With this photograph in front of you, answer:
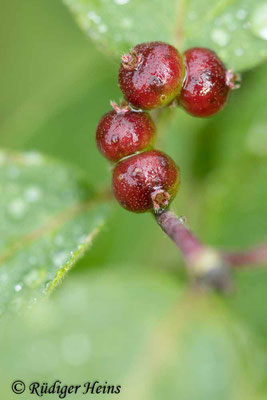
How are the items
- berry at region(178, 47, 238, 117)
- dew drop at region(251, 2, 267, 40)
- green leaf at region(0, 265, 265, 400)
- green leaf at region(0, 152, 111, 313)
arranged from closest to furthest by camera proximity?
1. berry at region(178, 47, 238, 117)
2. green leaf at region(0, 152, 111, 313)
3. dew drop at region(251, 2, 267, 40)
4. green leaf at region(0, 265, 265, 400)

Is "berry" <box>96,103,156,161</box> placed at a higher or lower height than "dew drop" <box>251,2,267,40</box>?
lower

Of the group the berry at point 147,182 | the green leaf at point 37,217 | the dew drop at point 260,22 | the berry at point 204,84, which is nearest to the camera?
the berry at point 147,182

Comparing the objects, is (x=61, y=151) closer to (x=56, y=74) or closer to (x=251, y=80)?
(x=56, y=74)

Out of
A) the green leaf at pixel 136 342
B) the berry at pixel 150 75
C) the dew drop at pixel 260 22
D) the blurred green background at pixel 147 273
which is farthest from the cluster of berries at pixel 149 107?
the green leaf at pixel 136 342

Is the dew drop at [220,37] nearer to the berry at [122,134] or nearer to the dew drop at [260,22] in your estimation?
the dew drop at [260,22]

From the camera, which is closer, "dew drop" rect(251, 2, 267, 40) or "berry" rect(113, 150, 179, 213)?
"berry" rect(113, 150, 179, 213)

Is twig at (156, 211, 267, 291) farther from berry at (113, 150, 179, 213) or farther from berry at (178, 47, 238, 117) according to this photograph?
berry at (178, 47, 238, 117)

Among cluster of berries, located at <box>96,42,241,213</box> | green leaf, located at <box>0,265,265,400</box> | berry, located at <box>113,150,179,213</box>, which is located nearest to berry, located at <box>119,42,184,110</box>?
cluster of berries, located at <box>96,42,241,213</box>

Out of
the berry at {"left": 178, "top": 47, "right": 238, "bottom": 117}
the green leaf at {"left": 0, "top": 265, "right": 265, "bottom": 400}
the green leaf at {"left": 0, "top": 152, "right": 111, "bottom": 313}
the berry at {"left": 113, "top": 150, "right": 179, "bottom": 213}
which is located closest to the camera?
the berry at {"left": 113, "top": 150, "right": 179, "bottom": 213}

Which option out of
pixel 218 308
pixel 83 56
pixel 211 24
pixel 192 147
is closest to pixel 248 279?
pixel 218 308
